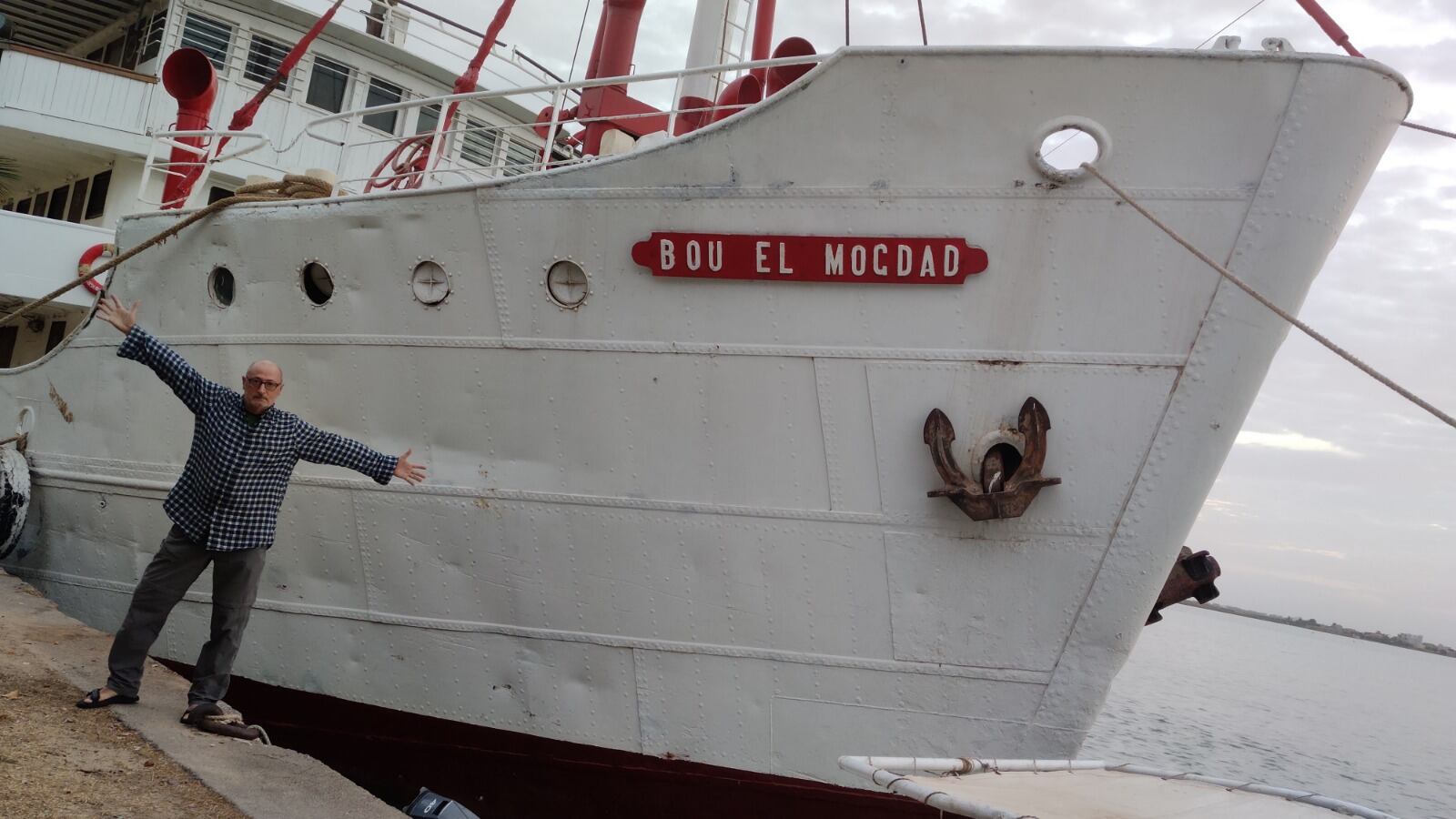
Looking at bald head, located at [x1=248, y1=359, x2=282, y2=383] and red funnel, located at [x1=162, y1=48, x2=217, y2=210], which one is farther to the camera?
red funnel, located at [x1=162, y1=48, x2=217, y2=210]

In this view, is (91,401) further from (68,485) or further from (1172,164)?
(1172,164)

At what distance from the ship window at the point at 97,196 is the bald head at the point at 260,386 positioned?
27.3ft

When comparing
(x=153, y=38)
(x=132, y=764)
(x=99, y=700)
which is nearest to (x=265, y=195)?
(x=99, y=700)

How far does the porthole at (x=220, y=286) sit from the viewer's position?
6480 millimetres

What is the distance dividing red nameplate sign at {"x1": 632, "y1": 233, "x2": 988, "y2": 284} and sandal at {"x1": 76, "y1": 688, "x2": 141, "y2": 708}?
2.94 m

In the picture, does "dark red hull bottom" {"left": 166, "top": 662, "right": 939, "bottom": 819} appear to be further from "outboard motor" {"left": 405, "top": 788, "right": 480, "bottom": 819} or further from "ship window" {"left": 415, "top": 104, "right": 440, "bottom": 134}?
"ship window" {"left": 415, "top": 104, "right": 440, "bottom": 134}

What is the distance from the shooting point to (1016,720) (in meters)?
4.97

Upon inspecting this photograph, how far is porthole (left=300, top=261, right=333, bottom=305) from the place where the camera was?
604 centimetres

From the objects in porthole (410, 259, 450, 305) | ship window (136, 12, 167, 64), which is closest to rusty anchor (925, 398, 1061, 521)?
porthole (410, 259, 450, 305)

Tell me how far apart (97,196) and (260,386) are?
28.7ft

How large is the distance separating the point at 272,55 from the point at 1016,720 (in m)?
10.4

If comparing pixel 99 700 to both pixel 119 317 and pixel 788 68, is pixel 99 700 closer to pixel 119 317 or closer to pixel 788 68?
pixel 119 317

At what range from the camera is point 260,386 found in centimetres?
450

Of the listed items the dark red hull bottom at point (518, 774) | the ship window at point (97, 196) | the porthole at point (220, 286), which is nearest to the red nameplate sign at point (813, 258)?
the dark red hull bottom at point (518, 774)
